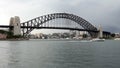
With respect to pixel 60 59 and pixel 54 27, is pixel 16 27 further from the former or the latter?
pixel 60 59

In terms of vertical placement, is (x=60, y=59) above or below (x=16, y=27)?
below

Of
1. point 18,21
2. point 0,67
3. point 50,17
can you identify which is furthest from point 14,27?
point 0,67

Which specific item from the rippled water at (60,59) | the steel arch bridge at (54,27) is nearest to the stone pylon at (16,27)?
the steel arch bridge at (54,27)

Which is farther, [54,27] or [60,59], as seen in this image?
[54,27]

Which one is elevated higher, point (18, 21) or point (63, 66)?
point (18, 21)

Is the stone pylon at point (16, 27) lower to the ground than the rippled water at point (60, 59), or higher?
higher

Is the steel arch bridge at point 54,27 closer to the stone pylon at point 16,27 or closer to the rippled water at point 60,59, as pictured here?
the stone pylon at point 16,27

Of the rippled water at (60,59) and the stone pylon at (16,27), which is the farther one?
the stone pylon at (16,27)

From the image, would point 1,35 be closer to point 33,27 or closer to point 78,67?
point 33,27

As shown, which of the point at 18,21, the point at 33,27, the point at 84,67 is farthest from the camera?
the point at 18,21

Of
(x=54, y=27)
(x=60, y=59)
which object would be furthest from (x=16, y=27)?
(x=60, y=59)

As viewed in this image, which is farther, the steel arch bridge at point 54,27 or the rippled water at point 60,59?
the steel arch bridge at point 54,27
